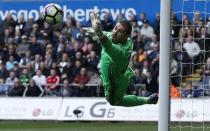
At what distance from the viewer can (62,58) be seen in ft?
70.0

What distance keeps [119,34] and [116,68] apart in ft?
1.93

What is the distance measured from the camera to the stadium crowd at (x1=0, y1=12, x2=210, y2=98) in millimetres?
20438

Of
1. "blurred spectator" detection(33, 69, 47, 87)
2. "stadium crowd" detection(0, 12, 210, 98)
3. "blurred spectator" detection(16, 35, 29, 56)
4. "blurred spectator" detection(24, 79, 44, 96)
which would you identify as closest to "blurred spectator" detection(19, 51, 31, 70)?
"stadium crowd" detection(0, 12, 210, 98)

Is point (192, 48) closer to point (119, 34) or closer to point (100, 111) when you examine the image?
point (100, 111)

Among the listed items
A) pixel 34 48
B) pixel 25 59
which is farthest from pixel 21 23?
pixel 25 59

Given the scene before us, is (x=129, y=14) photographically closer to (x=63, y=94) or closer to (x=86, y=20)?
(x=86, y=20)

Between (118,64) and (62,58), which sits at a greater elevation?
(118,64)

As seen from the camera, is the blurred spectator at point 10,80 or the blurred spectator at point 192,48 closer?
the blurred spectator at point 192,48

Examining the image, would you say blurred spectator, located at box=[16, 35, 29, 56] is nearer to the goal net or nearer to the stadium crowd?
the stadium crowd

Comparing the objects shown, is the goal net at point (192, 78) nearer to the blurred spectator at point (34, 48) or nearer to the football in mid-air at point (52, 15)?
the football in mid-air at point (52, 15)

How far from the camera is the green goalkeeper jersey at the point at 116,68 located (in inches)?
436

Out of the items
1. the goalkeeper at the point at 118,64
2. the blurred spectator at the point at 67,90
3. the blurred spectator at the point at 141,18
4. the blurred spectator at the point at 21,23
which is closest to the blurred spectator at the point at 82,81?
the blurred spectator at the point at 67,90

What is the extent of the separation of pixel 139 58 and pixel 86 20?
2.42 m

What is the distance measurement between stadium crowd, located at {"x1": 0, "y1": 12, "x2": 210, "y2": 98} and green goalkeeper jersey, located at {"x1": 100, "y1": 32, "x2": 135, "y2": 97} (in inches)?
301
